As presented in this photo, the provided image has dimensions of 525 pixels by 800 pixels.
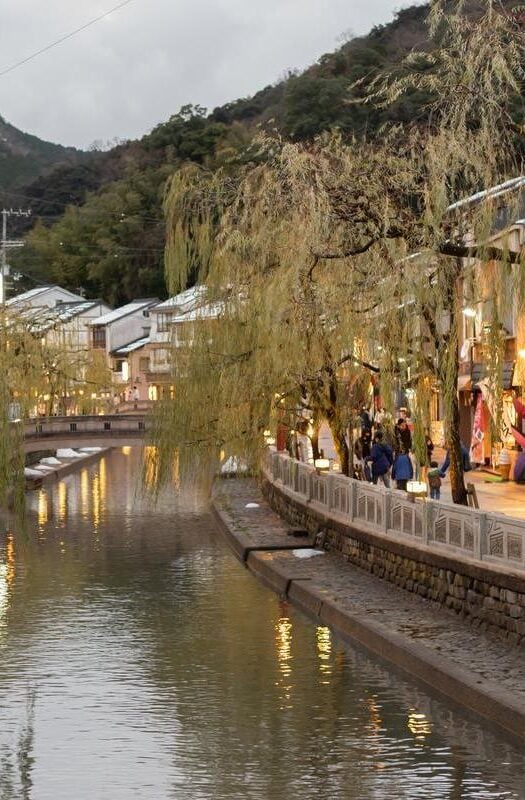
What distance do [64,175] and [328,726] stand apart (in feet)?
434

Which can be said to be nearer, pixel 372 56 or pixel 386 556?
pixel 386 556

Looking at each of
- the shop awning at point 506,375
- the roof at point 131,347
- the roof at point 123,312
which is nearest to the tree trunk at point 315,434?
the shop awning at point 506,375

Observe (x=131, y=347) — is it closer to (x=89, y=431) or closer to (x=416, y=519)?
(x=89, y=431)

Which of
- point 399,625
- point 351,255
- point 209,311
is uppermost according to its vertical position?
point 209,311

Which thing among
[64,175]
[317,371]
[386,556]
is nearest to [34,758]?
[386,556]

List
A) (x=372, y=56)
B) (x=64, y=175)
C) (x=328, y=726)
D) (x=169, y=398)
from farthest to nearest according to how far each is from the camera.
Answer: (x=64, y=175), (x=372, y=56), (x=169, y=398), (x=328, y=726)

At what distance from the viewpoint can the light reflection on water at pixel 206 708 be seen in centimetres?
1253

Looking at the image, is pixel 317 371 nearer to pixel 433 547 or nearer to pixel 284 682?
pixel 433 547

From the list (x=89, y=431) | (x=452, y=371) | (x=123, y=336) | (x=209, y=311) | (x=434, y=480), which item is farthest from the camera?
(x=123, y=336)

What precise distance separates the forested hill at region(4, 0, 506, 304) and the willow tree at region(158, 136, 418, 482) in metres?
58.5

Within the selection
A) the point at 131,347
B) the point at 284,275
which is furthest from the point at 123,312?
the point at 284,275

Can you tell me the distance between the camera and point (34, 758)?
44.3 ft

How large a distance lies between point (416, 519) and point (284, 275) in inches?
206

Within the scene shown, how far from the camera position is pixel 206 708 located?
1560 cm
